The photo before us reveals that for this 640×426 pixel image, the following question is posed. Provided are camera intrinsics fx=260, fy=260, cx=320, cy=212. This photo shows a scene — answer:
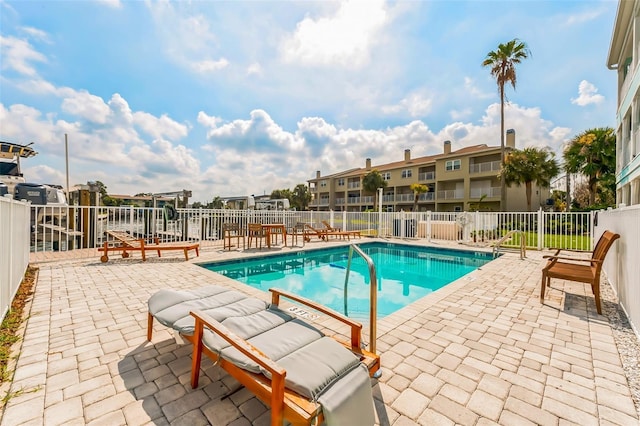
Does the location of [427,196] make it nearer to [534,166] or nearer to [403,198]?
[403,198]

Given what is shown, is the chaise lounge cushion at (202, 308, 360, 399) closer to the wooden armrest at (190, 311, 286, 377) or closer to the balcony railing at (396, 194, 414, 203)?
the wooden armrest at (190, 311, 286, 377)

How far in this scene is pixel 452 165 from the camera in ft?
88.6

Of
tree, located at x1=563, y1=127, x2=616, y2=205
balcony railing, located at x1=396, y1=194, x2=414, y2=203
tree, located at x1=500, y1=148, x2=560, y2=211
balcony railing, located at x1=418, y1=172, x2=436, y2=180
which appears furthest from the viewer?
balcony railing, located at x1=396, y1=194, x2=414, y2=203

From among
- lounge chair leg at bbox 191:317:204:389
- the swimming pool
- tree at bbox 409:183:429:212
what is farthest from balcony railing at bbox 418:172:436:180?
lounge chair leg at bbox 191:317:204:389

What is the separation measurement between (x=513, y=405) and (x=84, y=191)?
1142cm

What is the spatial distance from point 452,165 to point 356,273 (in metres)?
24.0

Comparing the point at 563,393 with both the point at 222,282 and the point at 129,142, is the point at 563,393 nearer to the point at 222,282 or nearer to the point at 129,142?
the point at 222,282

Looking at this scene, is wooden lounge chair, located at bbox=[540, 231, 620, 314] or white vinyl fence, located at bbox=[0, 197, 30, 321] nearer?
white vinyl fence, located at bbox=[0, 197, 30, 321]

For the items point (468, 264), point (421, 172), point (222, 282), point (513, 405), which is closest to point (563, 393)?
point (513, 405)

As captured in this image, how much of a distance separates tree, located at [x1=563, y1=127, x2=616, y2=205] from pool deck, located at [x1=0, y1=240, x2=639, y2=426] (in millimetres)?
17228

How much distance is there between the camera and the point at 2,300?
114 inches

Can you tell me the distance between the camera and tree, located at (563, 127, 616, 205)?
1532 cm

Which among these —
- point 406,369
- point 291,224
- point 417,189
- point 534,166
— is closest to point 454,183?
point 417,189

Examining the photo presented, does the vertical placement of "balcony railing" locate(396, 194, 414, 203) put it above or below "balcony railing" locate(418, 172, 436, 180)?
below
